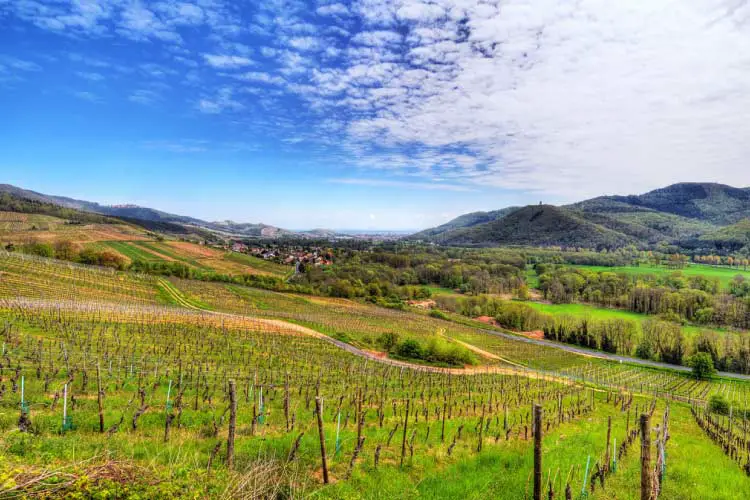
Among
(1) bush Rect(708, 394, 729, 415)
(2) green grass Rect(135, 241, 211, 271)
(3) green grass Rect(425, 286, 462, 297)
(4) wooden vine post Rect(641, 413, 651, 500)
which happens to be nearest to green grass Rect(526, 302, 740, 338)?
(3) green grass Rect(425, 286, 462, 297)

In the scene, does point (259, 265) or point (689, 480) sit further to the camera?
point (259, 265)

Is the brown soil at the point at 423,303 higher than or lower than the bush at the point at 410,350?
lower

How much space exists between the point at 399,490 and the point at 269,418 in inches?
304

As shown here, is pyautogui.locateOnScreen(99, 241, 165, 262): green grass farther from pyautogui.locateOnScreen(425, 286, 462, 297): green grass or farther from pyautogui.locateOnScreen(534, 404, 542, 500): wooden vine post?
pyautogui.locateOnScreen(534, 404, 542, 500): wooden vine post

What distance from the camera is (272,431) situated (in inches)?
449

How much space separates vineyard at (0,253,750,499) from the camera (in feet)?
21.0

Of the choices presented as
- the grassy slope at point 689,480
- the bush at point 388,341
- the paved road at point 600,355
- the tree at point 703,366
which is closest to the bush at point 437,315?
the paved road at point 600,355

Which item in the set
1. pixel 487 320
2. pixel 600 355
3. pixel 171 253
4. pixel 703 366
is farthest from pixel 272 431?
pixel 171 253

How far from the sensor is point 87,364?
17.7 meters

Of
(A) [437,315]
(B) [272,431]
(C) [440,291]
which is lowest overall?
(A) [437,315]

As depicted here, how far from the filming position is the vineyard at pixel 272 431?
6398 mm

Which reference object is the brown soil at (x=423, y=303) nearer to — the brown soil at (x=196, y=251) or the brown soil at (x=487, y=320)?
the brown soil at (x=487, y=320)

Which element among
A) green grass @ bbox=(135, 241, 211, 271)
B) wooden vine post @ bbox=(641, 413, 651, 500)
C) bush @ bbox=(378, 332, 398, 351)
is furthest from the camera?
green grass @ bbox=(135, 241, 211, 271)

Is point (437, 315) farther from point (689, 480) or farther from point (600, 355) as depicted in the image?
point (689, 480)
